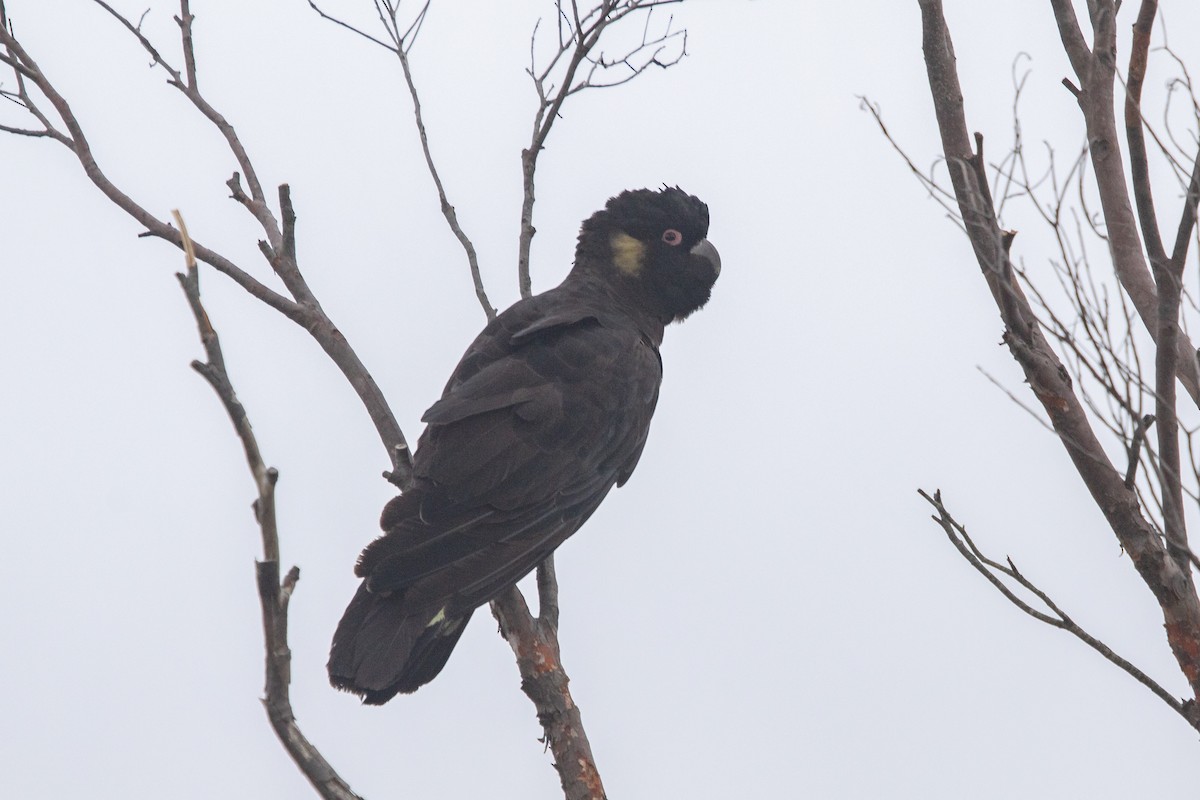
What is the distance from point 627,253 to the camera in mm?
5555

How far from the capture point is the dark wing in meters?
3.77

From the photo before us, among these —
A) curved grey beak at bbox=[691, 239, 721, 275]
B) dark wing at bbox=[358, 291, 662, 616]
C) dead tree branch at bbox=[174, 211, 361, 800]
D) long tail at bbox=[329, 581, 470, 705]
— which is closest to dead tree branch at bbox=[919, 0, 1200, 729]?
dead tree branch at bbox=[174, 211, 361, 800]

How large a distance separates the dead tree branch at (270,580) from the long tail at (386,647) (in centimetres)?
156

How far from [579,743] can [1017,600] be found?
142 cm

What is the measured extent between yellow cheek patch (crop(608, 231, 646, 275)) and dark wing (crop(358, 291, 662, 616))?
18.2 inches

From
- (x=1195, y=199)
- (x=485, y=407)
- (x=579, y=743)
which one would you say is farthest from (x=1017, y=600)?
(x=485, y=407)

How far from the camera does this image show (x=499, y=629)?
4078 millimetres

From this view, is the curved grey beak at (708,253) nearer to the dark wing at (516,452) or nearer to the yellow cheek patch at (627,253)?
the yellow cheek patch at (627,253)

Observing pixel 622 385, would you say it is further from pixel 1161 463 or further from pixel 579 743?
pixel 1161 463

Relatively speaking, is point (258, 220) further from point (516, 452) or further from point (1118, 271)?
point (1118, 271)

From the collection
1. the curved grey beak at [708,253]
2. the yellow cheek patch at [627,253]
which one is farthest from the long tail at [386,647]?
the curved grey beak at [708,253]

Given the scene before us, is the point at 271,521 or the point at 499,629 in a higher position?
the point at 499,629

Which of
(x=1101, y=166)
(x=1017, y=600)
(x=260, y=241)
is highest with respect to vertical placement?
(x=260, y=241)

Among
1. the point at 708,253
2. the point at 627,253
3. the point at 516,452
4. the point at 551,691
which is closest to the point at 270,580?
the point at 551,691
